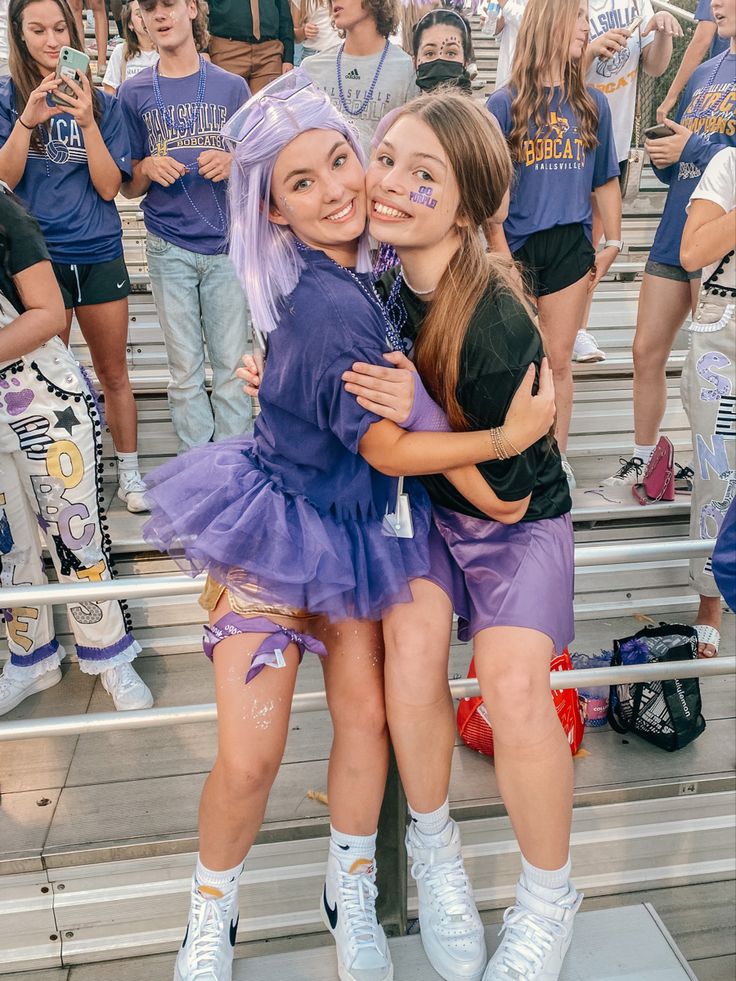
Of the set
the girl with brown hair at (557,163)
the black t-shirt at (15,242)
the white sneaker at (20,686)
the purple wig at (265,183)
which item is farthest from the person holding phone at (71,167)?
the purple wig at (265,183)

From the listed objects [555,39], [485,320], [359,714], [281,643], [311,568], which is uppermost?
[555,39]

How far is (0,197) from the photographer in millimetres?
2168

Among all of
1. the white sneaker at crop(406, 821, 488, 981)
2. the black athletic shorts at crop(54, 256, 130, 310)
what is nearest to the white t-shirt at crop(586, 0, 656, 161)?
the black athletic shorts at crop(54, 256, 130, 310)

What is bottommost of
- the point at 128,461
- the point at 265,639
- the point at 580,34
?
the point at 128,461

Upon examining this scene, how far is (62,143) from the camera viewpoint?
2904 mm

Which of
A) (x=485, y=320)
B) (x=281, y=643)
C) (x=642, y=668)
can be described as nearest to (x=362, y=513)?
(x=281, y=643)

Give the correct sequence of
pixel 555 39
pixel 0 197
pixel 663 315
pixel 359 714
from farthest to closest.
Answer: pixel 663 315, pixel 555 39, pixel 0 197, pixel 359 714

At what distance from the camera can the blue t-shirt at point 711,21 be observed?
4.39 metres

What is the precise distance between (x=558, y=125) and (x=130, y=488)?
2073 mm

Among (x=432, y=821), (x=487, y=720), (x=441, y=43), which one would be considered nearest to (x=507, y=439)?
(x=432, y=821)

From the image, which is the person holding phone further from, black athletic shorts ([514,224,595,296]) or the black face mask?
black athletic shorts ([514,224,595,296])

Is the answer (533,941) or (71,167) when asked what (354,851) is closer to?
(533,941)

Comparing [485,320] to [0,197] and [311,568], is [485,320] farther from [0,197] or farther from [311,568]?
[0,197]

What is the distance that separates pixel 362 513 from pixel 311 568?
0.16 m
